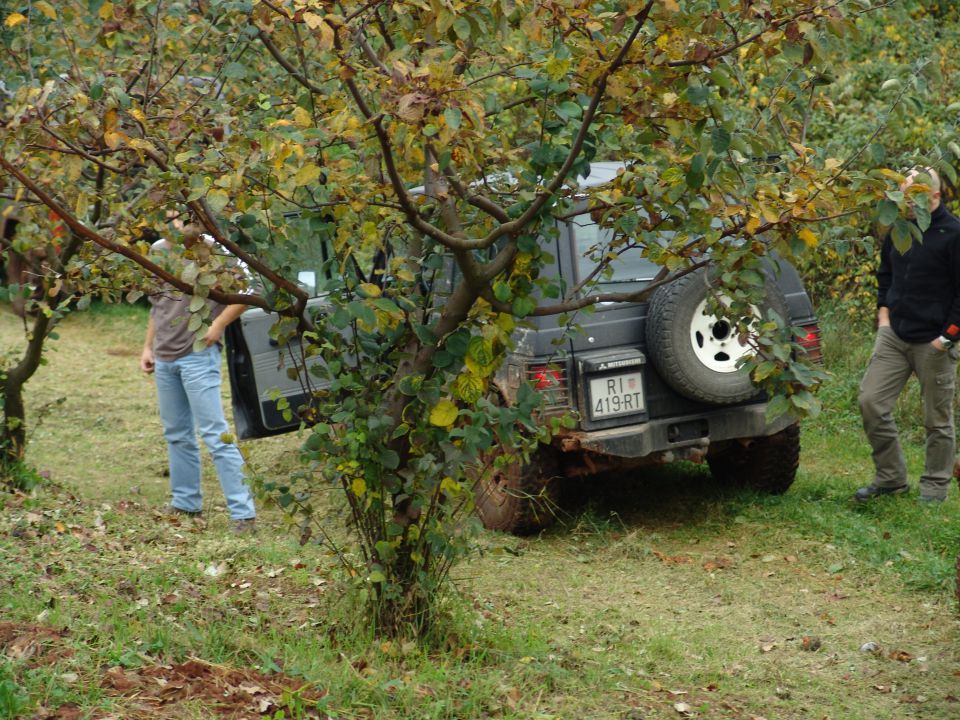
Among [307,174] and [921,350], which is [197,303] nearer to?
[307,174]

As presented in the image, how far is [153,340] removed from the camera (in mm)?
7297

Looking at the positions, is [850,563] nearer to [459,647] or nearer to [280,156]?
[459,647]

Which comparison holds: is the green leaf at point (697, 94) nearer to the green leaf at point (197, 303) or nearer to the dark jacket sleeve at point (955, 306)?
the green leaf at point (197, 303)

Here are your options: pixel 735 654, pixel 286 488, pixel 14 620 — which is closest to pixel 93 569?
pixel 14 620

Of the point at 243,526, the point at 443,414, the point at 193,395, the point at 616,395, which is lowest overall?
the point at 243,526

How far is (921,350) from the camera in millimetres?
7062

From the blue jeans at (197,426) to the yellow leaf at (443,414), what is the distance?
2946mm

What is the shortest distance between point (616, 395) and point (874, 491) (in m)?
1.99

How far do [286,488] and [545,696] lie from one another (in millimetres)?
1210

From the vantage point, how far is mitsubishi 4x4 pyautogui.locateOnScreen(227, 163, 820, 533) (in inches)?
247

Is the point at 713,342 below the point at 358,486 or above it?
above

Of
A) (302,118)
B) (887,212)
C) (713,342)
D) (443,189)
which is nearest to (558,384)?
(713,342)

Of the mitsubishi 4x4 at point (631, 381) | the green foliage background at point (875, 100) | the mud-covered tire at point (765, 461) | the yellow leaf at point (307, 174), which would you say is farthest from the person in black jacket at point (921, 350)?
the yellow leaf at point (307, 174)

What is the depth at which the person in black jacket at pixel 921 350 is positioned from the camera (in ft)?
22.7
